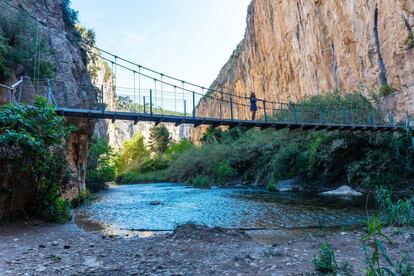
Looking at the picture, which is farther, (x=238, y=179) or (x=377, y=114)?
(x=238, y=179)

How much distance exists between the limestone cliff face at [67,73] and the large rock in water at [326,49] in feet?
29.1

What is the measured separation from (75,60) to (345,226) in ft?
36.4

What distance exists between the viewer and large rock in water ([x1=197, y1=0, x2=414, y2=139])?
1397 cm

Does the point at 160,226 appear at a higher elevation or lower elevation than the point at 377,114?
lower

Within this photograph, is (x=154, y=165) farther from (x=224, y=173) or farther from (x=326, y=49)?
(x=326, y=49)

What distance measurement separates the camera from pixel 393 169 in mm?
12297

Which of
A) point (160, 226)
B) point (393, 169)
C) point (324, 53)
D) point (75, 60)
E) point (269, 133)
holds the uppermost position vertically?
point (324, 53)

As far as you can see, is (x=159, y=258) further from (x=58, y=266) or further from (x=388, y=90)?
(x=388, y=90)

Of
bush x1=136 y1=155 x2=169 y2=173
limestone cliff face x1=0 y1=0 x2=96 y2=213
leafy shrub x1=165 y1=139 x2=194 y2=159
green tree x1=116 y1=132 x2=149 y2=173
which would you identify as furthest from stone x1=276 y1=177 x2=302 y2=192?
green tree x1=116 y1=132 x2=149 y2=173

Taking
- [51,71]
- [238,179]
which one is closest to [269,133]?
[238,179]

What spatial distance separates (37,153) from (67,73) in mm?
6232

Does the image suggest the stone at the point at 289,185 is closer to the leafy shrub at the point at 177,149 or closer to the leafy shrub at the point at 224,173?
the leafy shrub at the point at 224,173

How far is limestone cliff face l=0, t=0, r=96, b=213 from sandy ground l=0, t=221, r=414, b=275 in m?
5.34

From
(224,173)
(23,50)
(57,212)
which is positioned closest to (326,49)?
(224,173)
